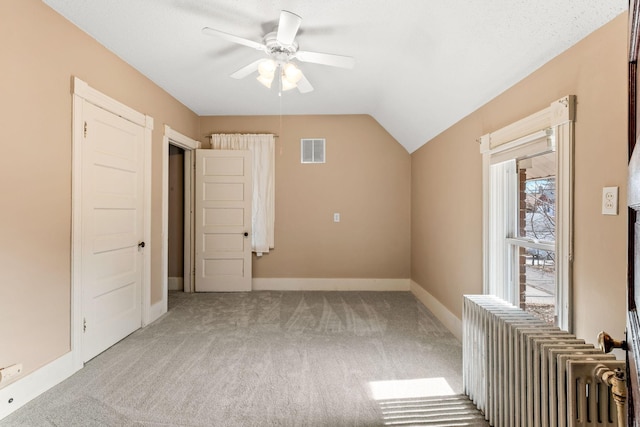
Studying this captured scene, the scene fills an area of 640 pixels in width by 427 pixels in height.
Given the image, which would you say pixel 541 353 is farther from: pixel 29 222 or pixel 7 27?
pixel 7 27

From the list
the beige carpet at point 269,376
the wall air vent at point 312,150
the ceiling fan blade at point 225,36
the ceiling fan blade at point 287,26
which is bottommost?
the beige carpet at point 269,376

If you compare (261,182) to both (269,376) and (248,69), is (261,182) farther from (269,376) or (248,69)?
(269,376)

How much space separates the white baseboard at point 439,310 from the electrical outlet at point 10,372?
3.31m

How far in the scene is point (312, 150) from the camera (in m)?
5.02

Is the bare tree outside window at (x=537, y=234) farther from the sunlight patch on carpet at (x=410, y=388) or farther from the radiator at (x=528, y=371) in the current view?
the sunlight patch on carpet at (x=410, y=388)

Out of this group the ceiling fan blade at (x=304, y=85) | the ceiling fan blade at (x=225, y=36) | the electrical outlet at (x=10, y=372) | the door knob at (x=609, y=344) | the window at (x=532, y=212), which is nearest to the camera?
the door knob at (x=609, y=344)

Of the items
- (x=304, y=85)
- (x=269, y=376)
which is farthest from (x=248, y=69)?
(x=269, y=376)

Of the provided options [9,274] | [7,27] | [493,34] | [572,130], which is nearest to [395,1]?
[493,34]

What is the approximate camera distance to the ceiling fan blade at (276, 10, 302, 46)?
1.99 m

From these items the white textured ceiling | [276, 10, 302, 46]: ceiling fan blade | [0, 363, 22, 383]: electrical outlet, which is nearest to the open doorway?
the white textured ceiling

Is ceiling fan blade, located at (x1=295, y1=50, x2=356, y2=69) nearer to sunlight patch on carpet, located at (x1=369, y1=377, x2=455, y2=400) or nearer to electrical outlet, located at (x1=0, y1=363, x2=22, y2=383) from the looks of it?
sunlight patch on carpet, located at (x1=369, y1=377, x2=455, y2=400)

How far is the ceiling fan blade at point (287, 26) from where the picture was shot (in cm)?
199

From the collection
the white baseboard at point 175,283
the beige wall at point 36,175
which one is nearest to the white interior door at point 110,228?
the beige wall at point 36,175

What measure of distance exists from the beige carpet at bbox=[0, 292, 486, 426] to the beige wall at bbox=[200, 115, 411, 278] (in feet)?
4.06
